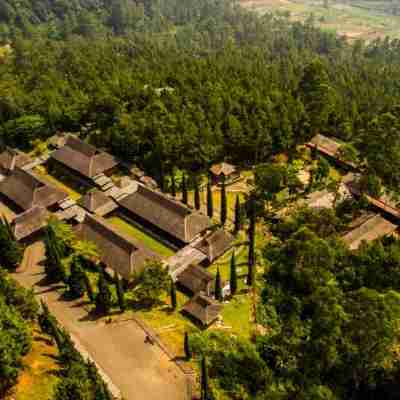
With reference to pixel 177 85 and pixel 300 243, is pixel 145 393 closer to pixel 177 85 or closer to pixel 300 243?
pixel 300 243

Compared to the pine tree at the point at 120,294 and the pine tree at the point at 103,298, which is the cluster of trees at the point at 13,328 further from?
the pine tree at the point at 120,294

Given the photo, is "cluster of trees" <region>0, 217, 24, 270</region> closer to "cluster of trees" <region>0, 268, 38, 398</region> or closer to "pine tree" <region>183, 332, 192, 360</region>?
"cluster of trees" <region>0, 268, 38, 398</region>

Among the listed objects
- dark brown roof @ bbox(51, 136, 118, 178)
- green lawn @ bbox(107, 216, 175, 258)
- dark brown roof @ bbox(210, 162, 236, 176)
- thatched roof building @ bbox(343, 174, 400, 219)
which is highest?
dark brown roof @ bbox(51, 136, 118, 178)

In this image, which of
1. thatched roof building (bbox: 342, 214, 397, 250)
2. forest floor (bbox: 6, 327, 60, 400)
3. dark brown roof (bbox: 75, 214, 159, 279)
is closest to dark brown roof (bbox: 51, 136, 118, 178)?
dark brown roof (bbox: 75, 214, 159, 279)

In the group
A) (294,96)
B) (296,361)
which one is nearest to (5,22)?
(294,96)

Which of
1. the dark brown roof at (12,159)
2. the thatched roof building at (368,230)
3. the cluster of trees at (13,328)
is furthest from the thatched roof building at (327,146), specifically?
the cluster of trees at (13,328)

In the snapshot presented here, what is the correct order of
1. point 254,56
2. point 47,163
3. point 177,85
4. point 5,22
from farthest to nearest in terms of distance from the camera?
point 5,22, point 254,56, point 177,85, point 47,163
